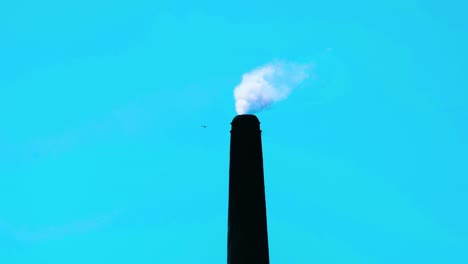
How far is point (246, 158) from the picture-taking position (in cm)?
1617

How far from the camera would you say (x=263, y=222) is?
15680mm

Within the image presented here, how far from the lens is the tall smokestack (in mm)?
15281

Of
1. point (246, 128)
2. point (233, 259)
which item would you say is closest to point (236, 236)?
point (233, 259)

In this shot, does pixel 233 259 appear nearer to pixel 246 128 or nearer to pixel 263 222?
pixel 263 222

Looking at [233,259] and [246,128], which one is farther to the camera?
[246,128]

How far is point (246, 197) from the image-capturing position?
15.7m

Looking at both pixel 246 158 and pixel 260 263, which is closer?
pixel 260 263

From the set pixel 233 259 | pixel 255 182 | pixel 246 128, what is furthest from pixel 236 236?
pixel 246 128

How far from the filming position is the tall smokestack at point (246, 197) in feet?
50.1

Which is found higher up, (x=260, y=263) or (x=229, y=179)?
(x=229, y=179)

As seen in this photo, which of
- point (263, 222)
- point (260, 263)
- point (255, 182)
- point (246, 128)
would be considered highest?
point (246, 128)

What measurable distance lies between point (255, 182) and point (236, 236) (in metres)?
1.59

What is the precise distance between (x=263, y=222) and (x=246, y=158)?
1.84 meters

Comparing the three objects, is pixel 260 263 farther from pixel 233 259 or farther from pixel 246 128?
pixel 246 128
